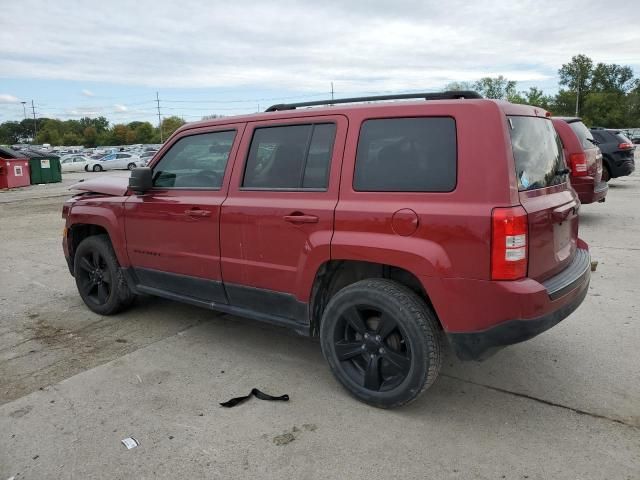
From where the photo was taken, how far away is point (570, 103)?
91938 millimetres

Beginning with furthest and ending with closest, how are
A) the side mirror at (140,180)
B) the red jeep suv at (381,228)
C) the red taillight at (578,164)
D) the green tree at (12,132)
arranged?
the green tree at (12,132) → the red taillight at (578,164) → the side mirror at (140,180) → the red jeep suv at (381,228)

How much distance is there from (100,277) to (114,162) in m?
39.6

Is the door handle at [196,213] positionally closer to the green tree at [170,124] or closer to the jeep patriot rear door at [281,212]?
the jeep patriot rear door at [281,212]

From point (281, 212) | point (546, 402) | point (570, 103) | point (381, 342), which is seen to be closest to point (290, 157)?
point (281, 212)

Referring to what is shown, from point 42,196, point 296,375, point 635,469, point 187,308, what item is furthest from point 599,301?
point 42,196

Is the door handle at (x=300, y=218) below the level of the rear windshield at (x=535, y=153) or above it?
below

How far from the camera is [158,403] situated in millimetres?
3379

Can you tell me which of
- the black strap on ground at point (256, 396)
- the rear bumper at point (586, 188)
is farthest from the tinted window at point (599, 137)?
the black strap on ground at point (256, 396)

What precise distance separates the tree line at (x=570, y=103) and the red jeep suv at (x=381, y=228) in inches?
2510

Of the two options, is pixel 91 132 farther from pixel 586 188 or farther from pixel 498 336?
pixel 498 336

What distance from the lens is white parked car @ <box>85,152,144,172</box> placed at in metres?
41.1

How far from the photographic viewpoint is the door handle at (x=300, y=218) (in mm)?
3357

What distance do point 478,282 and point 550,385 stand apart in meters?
1.22

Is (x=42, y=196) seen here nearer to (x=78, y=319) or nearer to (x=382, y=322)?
(x=78, y=319)
